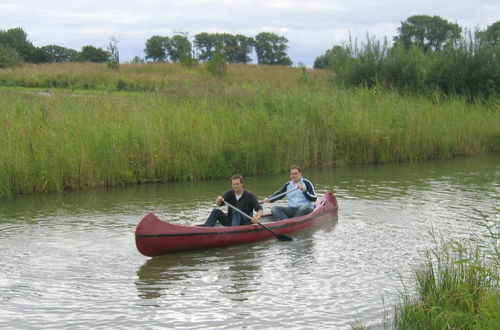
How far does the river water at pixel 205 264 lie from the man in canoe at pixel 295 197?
0.69 meters

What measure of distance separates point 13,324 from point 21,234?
4.64 metres

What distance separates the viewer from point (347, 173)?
18906mm

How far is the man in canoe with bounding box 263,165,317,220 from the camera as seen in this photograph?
495 inches

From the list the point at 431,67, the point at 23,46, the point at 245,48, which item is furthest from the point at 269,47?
the point at 431,67

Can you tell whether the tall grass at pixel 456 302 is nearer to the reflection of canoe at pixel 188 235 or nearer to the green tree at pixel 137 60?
the reflection of canoe at pixel 188 235

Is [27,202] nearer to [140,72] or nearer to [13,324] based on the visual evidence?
[13,324]

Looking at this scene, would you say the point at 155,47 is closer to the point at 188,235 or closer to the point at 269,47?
the point at 269,47

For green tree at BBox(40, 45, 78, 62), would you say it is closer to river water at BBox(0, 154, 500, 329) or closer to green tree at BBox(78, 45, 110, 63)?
green tree at BBox(78, 45, 110, 63)

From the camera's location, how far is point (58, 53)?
6450cm

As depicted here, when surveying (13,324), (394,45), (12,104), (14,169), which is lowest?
(13,324)

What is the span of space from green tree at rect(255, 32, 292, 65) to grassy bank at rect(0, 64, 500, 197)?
5595cm

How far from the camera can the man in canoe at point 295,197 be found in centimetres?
1257

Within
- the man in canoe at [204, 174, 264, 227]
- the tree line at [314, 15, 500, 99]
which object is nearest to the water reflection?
the man in canoe at [204, 174, 264, 227]

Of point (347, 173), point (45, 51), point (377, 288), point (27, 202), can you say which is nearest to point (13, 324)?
point (377, 288)
